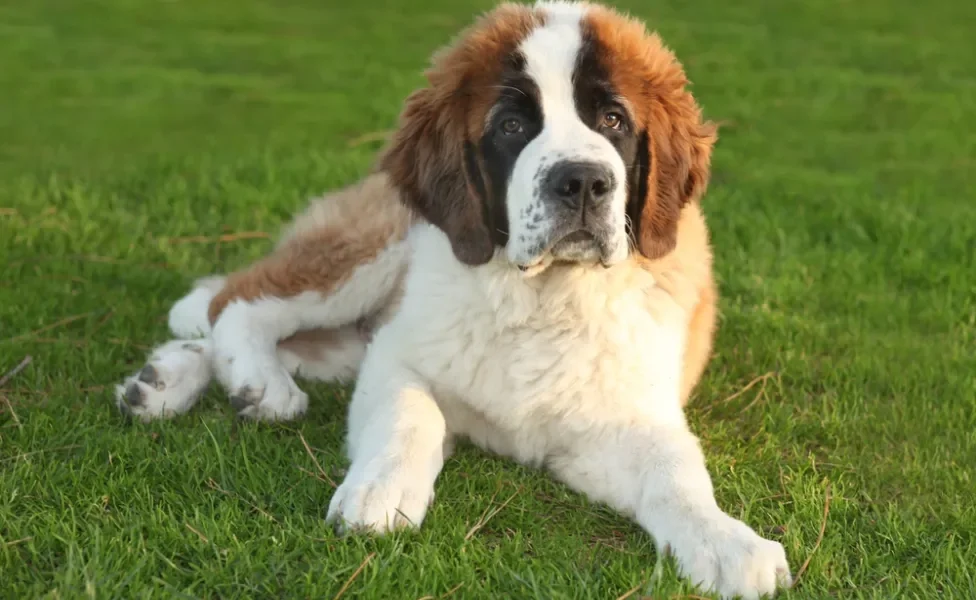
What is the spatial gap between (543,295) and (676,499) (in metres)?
0.71

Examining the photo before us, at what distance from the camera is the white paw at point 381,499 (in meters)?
2.63

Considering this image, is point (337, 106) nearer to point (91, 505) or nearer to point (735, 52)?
point (735, 52)

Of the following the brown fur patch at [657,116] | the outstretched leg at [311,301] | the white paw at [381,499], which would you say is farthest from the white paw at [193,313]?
the brown fur patch at [657,116]

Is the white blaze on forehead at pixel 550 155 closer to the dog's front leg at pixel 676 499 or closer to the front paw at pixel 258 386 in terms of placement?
the dog's front leg at pixel 676 499

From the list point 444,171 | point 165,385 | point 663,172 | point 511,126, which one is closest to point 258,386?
point 165,385

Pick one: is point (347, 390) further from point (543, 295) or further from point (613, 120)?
point (613, 120)

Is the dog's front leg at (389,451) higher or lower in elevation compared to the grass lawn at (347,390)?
higher

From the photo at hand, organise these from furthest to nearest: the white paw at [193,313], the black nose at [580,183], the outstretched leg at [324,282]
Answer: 1. the white paw at [193,313]
2. the outstretched leg at [324,282]
3. the black nose at [580,183]

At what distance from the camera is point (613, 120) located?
2.96 m

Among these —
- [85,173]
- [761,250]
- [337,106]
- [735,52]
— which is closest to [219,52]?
[337,106]

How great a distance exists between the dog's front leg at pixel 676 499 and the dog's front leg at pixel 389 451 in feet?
1.40

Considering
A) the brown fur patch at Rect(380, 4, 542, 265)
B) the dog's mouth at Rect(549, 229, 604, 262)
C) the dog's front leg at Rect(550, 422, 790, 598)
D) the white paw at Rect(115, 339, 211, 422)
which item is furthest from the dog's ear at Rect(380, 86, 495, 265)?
the white paw at Rect(115, 339, 211, 422)

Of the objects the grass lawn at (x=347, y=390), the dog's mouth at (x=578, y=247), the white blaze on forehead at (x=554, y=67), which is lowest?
the grass lawn at (x=347, y=390)

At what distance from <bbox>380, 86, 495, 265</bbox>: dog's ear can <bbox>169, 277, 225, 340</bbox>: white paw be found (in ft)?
3.78
